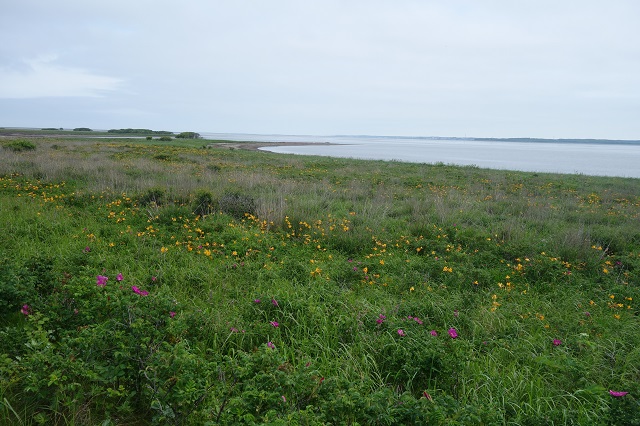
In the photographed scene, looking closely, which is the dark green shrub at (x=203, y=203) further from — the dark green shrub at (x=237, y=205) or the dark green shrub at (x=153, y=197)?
the dark green shrub at (x=153, y=197)

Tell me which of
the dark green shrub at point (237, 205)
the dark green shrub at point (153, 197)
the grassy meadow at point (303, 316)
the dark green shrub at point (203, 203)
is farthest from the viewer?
the dark green shrub at point (153, 197)

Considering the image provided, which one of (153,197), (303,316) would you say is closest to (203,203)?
(153,197)

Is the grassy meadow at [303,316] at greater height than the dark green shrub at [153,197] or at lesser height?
lesser

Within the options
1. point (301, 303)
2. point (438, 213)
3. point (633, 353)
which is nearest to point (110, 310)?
point (301, 303)

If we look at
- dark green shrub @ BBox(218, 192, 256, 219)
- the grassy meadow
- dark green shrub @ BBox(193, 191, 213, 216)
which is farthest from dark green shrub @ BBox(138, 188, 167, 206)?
dark green shrub @ BBox(218, 192, 256, 219)

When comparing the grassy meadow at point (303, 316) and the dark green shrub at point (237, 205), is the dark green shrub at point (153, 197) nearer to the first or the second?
the grassy meadow at point (303, 316)

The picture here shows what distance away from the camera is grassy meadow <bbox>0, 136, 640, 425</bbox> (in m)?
2.51

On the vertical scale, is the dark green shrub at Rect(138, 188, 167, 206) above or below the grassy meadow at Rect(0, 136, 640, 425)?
above

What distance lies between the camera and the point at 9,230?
647cm

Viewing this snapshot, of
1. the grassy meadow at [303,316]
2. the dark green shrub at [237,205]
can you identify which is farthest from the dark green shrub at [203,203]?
the dark green shrub at [237,205]

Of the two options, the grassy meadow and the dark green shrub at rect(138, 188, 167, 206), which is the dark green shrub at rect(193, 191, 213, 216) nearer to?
the grassy meadow

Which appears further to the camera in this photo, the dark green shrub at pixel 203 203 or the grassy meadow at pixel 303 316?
the dark green shrub at pixel 203 203

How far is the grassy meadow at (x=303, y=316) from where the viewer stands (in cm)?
251

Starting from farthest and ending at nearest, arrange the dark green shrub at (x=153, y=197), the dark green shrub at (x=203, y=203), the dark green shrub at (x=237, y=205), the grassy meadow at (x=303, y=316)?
the dark green shrub at (x=153, y=197), the dark green shrub at (x=237, y=205), the dark green shrub at (x=203, y=203), the grassy meadow at (x=303, y=316)
